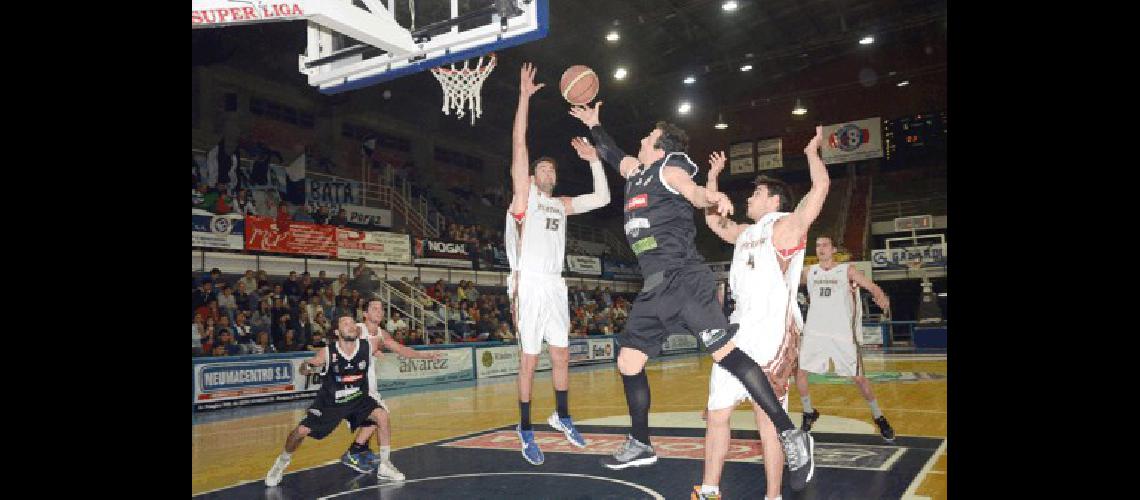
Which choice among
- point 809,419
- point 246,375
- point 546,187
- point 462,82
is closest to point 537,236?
point 546,187

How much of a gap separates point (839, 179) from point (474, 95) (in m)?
22.9

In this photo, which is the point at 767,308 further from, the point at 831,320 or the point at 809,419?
the point at 831,320

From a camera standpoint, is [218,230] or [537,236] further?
[218,230]

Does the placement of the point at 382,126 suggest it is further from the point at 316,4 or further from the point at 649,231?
the point at 649,231

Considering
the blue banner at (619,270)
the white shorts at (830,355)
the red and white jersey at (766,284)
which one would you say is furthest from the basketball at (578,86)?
the blue banner at (619,270)

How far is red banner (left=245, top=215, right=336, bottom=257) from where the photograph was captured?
14414 millimetres

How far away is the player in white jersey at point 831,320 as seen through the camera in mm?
6660

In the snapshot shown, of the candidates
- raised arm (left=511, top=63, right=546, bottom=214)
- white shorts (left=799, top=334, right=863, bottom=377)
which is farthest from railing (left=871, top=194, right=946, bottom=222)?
raised arm (left=511, top=63, right=546, bottom=214)

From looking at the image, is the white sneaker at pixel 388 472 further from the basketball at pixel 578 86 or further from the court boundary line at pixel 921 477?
the court boundary line at pixel 921 477

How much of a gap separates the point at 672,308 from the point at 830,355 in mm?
2935

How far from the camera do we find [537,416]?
29.7 ft
